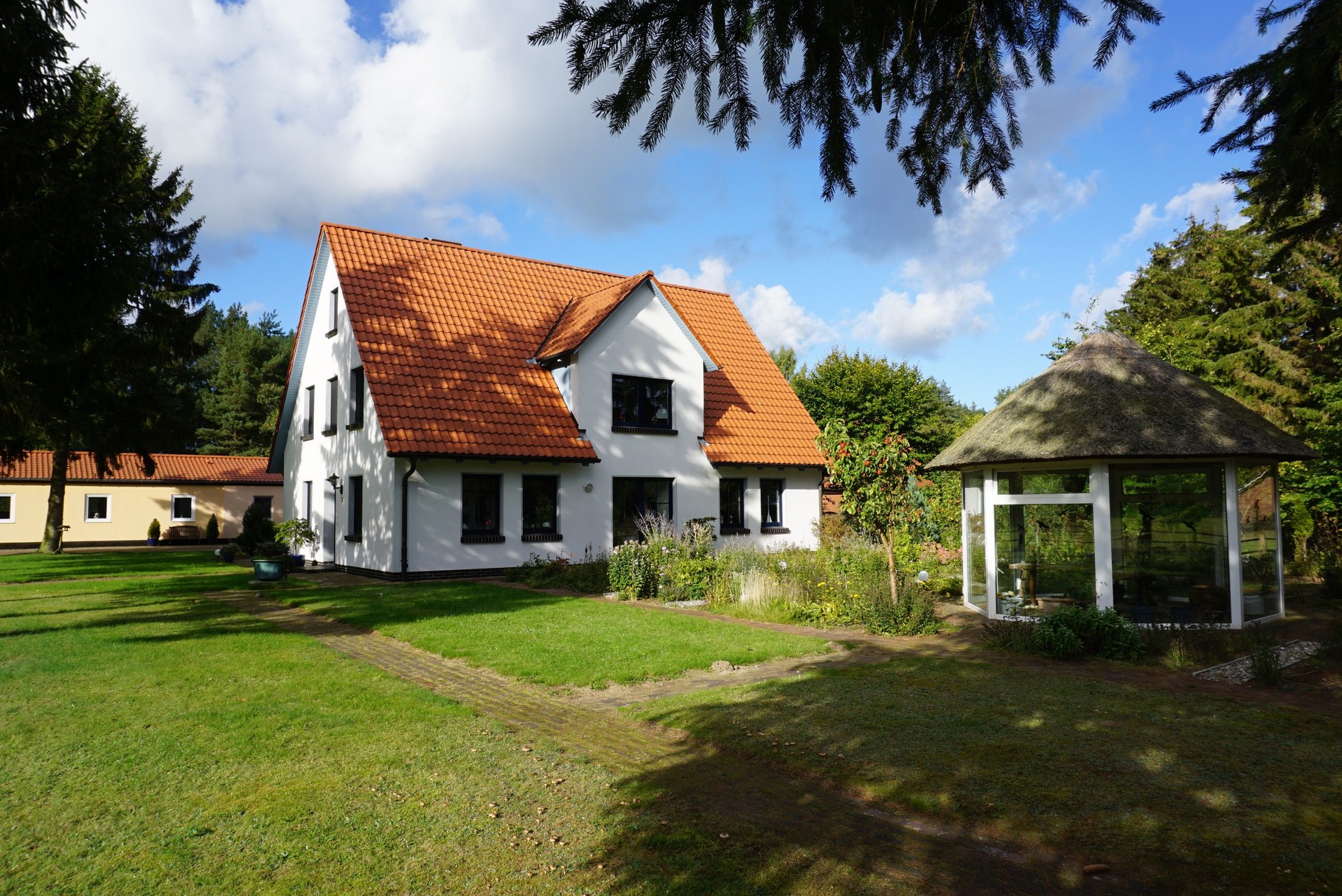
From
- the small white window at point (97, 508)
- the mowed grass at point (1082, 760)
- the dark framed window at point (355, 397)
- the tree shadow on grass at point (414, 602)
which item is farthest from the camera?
the small white window at point (97, 508)

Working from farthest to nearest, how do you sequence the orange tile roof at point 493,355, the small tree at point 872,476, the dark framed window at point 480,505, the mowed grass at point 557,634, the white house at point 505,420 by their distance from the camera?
the dark framed window at point 480,505 < the orange tile roof at point 493,355 < the white house at point 505,420 < the small tree at point 872,476 < the mowed grass at point 557,634

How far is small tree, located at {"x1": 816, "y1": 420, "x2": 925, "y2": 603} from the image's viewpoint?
13.6m

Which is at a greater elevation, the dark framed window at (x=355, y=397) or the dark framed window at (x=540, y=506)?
the dark framed window at (x=355, y=397)

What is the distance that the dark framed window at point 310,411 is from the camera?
2483 centimetres

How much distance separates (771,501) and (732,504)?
4.99ft

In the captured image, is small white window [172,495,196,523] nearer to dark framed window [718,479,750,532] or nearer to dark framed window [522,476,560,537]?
dark framed window [522,476,560,537]

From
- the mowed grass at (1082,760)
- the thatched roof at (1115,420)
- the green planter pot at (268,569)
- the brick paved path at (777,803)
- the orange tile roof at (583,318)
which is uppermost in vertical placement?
the orange tile roof at (583,318)

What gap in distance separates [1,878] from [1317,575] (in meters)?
21.8

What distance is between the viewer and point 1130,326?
3703cm

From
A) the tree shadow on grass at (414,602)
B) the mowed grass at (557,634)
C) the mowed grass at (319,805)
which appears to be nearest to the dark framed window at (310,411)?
the tree shadow on grass at (414,602)

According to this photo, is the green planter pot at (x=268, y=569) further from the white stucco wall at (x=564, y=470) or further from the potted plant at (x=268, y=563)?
the white stucco wall at (x=564, y=470)

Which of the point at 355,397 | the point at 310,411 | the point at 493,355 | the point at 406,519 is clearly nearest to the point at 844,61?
the point at 406,519

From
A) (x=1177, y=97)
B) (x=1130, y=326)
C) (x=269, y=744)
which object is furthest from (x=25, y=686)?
(x=1130, y=326)

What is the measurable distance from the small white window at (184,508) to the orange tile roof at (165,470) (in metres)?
1.13
